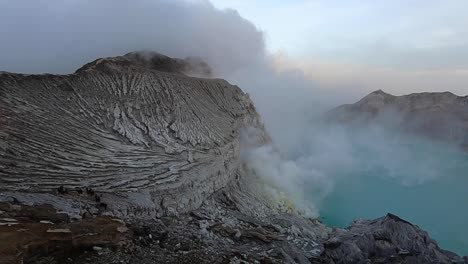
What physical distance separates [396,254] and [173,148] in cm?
1041

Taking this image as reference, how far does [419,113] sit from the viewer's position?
2734 inches

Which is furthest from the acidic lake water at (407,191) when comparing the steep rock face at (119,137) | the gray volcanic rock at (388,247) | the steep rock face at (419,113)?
the steep rock face at (119,137)

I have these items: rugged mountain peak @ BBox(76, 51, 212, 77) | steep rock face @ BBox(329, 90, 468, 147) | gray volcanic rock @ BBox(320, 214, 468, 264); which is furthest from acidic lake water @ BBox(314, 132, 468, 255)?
rugged mountain peak @ BBox(76, 51, 212, 77)

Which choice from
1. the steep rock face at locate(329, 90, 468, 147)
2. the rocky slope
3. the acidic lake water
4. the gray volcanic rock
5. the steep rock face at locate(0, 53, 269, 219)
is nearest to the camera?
the rocky slope

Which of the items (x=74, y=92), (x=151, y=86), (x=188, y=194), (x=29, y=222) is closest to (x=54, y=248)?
(x=29, y=222)

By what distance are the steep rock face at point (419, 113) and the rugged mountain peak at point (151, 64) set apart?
126 ft

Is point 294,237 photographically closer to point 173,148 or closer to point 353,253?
point 353,253

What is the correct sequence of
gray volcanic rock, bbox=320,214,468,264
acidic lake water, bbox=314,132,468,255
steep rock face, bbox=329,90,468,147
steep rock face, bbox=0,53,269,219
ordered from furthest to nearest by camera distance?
steep rock face, bbox=329,90,468,147 → acidic lake water, bbox=314,132,468,255 → gray volcanic rock, bbox=320,214,468,264 → steep rock face, bbox=0,53,269,219

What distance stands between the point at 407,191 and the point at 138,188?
30.5 m

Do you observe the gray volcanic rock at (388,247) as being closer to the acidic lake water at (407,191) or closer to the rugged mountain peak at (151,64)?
the acidic lake water at (407,191)

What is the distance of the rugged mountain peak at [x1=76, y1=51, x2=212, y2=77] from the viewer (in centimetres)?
2662

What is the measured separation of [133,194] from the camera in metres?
14.8

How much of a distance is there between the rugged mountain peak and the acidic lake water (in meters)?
15.6

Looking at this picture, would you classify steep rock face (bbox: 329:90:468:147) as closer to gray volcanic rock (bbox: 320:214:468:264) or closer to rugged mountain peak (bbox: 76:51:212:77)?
rugged mountain peak (bbox: 76:51:212:77)
